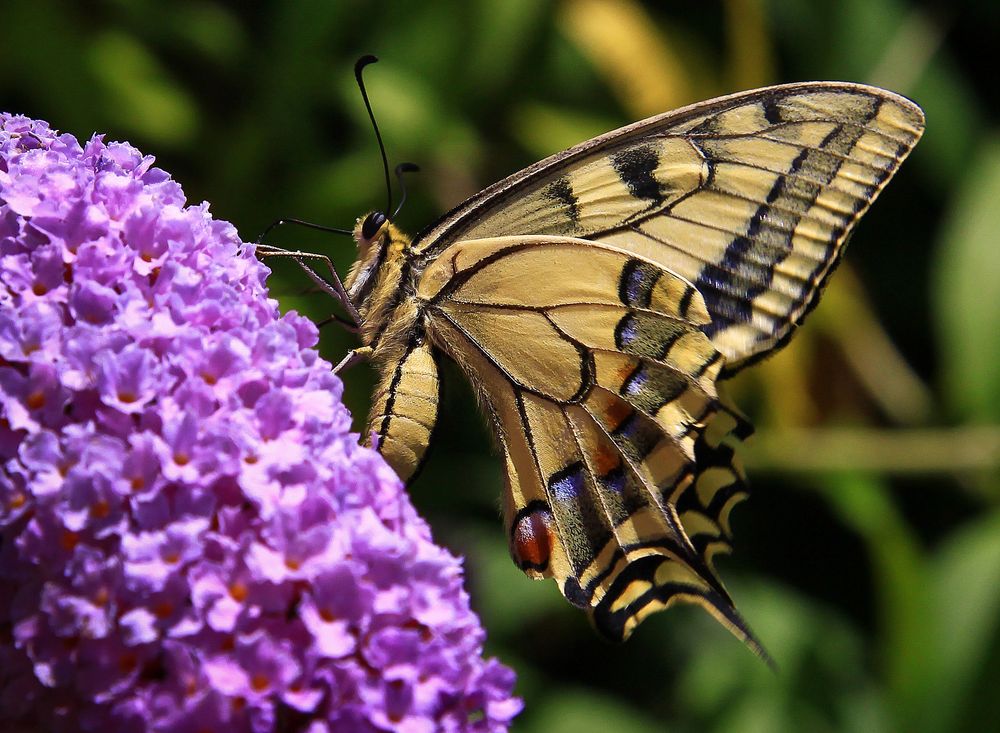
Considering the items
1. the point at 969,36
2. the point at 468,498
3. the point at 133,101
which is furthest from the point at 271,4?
the point at 969,36

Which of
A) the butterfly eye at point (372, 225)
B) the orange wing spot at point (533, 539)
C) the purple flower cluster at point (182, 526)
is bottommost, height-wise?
the orange wing spot at point (533, 539)

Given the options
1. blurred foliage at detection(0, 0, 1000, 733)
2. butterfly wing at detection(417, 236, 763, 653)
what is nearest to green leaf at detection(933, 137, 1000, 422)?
blurred foliage at detection(0, 0, 1000, 733)

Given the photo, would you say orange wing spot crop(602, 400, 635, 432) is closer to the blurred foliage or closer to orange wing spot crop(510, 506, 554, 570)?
orange wing spot crop(510, 506, 554, 570)

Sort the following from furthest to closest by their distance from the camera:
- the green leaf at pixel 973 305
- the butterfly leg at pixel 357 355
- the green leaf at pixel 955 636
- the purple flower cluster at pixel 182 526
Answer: the green leaf at pixel 973 305 → the green leaf at pixel 955 636 → the butterfly leg at pixel 357 355 → the purple flower cluster at pixel 182 526

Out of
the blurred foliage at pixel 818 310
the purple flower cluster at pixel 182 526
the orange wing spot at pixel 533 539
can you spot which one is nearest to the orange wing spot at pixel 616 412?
the orange wing spot at pixel 533 539

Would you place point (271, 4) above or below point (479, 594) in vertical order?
above

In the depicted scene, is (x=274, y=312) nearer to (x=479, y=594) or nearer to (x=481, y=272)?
(x=481, y=272)

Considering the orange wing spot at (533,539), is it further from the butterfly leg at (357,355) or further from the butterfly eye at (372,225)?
the butterfly eye at (372,225)
